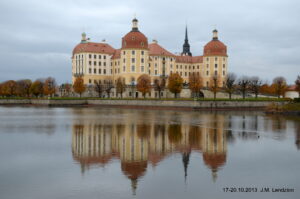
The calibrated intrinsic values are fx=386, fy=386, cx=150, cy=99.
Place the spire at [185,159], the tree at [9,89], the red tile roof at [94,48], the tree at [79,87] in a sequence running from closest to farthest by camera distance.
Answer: the spire at [185,159] → the tree at [79,87] → the red tile roof at [94,48] → the tree at [9,89]

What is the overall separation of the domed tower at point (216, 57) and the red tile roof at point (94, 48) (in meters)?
26.8

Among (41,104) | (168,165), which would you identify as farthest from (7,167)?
(41,104)

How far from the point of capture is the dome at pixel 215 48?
104 meters

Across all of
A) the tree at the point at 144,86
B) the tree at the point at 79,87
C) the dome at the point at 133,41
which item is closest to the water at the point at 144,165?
the tree at the point at 144,86

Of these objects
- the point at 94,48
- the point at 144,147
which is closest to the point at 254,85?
the point at 94,48

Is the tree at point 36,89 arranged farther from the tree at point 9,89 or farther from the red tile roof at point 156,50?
the red tile roof at point 156,50

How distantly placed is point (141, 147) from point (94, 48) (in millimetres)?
85582

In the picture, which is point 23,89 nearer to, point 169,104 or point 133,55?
point 133,55

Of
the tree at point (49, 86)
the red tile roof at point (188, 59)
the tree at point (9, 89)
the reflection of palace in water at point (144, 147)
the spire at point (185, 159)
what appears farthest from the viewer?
the red tile roof at point (188, 59)

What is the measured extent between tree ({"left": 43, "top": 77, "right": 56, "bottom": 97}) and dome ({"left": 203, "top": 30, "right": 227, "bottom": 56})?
42724mm

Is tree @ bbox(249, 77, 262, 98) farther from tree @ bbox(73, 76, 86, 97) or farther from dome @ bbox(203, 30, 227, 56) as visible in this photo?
tree @ bbox(73, 76, 86, 97)

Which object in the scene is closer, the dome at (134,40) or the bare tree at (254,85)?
the bare tree at (254,85)

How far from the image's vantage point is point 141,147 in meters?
21.4

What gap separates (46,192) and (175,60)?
9942 centimetres
